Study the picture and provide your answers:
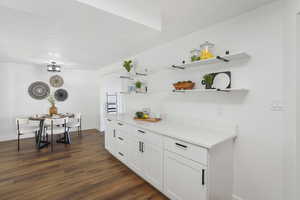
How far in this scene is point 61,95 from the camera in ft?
16.5

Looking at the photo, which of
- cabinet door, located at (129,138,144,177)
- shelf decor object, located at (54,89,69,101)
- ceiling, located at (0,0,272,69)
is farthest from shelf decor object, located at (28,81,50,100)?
cabinet door, located at (129,138,144,177)

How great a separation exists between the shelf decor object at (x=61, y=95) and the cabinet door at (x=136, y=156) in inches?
150

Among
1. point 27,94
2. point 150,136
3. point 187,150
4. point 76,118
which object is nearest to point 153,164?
point 150,136

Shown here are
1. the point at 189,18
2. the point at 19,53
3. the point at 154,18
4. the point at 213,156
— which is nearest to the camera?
the point at 213,156

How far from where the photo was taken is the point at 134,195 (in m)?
1.94

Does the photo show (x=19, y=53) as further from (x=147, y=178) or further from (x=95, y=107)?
(x=147, y=178)

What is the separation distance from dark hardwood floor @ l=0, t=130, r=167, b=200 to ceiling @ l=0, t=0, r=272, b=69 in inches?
90.3

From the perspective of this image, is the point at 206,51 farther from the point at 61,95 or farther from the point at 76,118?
the point at 61,95

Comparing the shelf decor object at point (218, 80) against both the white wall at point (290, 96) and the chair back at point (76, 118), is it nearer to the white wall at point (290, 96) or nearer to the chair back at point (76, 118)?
the white wall at point (290, 96)

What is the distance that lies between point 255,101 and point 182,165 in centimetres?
111

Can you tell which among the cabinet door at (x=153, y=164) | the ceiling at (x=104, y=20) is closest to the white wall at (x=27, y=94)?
the ceiling at (x=104, y=20)

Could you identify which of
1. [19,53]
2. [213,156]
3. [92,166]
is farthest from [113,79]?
[213,156]

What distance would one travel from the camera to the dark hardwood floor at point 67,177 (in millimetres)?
1950

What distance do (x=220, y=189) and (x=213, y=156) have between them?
0.47 metres
